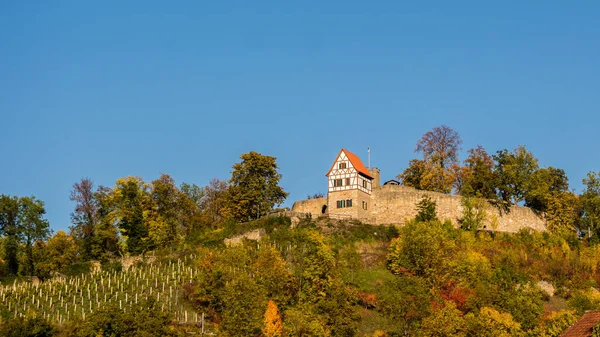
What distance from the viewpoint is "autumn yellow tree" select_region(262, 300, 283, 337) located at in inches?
2047

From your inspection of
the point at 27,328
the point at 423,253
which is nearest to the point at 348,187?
the point at 423,253

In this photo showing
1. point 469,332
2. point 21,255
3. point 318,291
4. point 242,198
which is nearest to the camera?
point 469,332

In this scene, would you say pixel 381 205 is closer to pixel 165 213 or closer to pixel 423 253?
pixel 423 253

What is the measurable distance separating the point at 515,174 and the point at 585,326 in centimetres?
5326

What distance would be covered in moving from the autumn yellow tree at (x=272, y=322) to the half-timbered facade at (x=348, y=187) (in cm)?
2444

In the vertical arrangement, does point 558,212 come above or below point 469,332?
above

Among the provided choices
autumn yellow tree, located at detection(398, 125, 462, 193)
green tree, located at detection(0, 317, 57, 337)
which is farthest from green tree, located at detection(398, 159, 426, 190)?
green tree, located at detection(0, 317, 57, 337)

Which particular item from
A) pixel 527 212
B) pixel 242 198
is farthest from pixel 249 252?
pixel 527 212

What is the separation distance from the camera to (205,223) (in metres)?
87.4

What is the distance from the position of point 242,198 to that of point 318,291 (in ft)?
85.4

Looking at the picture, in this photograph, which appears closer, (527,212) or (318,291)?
(318,291)

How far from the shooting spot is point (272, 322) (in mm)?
53375

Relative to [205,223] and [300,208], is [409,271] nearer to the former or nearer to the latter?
[300,208]

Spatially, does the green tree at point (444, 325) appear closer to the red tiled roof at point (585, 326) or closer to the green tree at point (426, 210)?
the green tree at point (426, 210)
